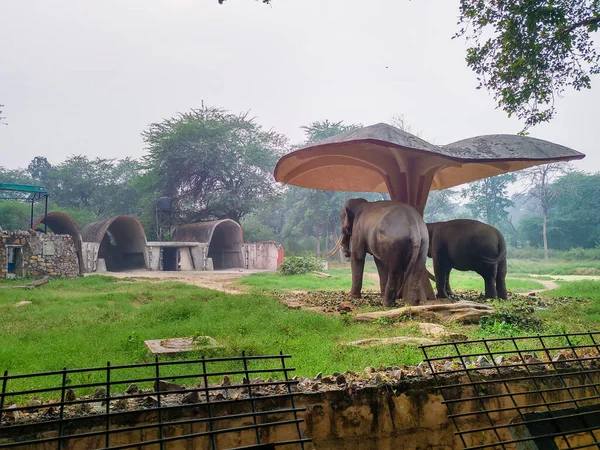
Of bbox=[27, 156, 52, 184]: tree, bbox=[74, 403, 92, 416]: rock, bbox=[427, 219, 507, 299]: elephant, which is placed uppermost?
bbox=[27, 156, 52, 184]: tree

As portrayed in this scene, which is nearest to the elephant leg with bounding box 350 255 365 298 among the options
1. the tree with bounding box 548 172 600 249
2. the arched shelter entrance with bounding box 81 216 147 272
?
the arched shelter entrance with bounding box 81 216 147 272

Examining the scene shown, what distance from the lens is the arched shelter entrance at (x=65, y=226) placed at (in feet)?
80.5

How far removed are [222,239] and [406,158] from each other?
86.9 feet

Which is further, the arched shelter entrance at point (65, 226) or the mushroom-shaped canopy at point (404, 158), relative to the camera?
the arched shelter entrance at point (65, 226)

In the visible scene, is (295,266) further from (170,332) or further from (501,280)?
(170,332)

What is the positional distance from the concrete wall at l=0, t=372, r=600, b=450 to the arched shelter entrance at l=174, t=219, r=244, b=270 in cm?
2925

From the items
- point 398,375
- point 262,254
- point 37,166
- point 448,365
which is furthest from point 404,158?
point 37,166

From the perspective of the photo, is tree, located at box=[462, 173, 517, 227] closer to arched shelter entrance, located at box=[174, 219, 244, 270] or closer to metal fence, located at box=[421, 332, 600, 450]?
arched shelter entrance, located at box=[174, 219, 244, 270]

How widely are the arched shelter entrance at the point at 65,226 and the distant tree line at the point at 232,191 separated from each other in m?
8.88

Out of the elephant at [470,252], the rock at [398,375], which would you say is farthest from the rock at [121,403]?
the elephant at [470,252]

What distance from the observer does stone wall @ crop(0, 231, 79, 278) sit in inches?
840

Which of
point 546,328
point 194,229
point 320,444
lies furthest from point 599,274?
point 320,444

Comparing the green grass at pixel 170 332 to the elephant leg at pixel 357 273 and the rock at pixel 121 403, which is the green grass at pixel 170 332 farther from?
the elephant leg at pixel 357 273

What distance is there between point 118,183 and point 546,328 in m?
51.5
